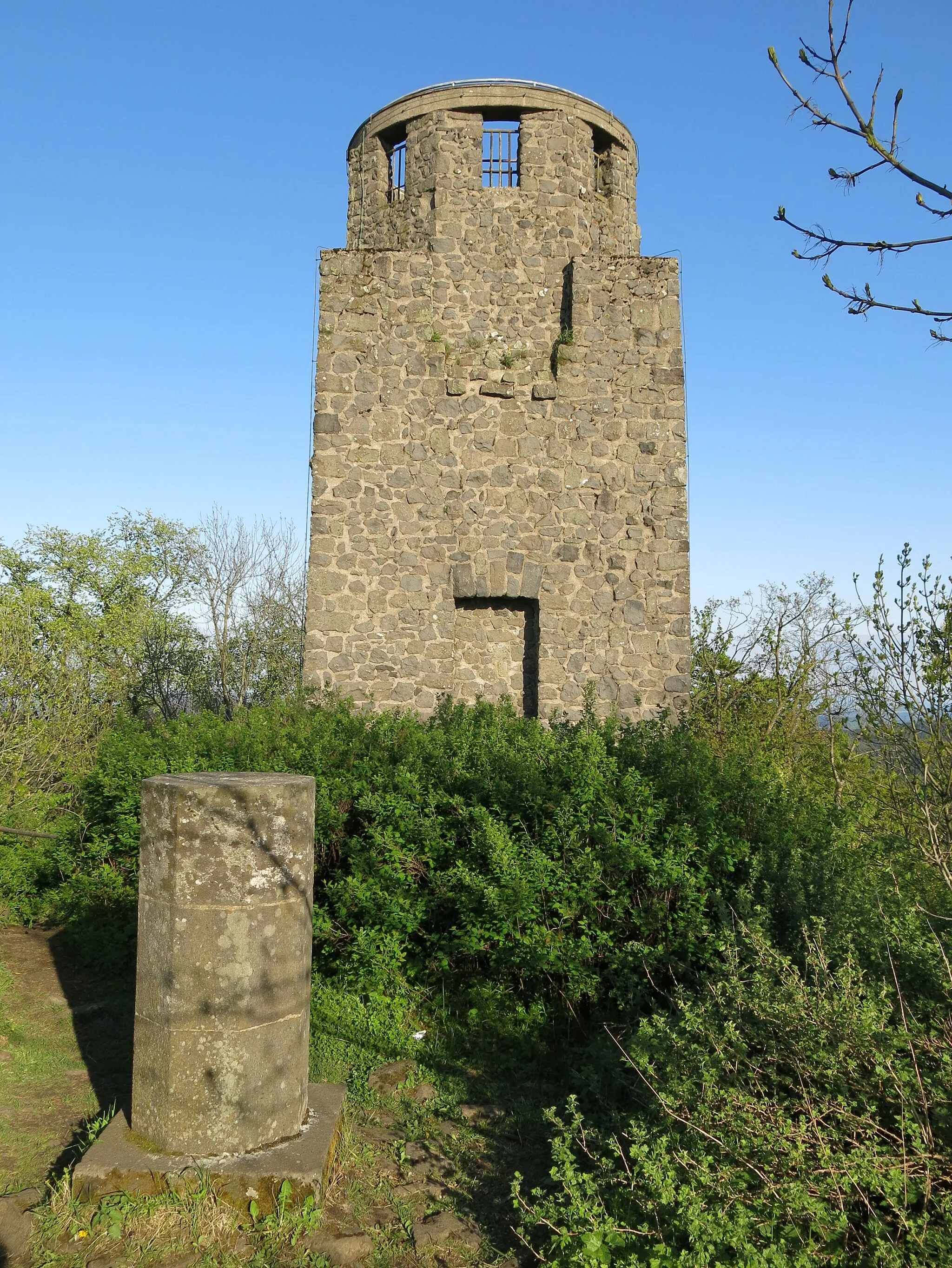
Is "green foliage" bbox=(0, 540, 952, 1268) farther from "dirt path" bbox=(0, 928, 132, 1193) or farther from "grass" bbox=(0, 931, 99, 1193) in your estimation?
"grass" bbox=(0, 931, 99, 1193)

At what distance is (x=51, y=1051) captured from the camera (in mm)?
5277

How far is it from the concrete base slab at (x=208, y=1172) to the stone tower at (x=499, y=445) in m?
6.24

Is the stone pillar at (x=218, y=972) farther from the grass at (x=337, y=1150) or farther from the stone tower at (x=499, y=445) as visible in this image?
the stone tower at (x=499, y=445)

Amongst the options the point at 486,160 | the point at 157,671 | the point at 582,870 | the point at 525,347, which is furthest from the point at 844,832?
the point at 157,671

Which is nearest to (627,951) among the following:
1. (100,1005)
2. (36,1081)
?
(36,1081)

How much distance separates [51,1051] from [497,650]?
239 inches

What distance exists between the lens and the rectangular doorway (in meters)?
10.1

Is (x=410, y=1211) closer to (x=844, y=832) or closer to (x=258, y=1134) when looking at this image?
(x=258, y=1134)

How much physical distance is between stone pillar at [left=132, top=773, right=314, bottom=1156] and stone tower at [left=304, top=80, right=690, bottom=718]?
19.3 ft

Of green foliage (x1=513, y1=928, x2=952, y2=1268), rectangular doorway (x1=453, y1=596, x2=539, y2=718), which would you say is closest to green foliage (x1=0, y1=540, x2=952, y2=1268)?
green foliage (x1=513, y1=928, x2=952, y2=1268)

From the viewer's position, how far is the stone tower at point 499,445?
9.97m

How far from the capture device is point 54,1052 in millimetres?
5266

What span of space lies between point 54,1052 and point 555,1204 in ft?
10.9

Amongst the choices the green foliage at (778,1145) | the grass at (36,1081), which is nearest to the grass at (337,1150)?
the grass at (36,1081)
